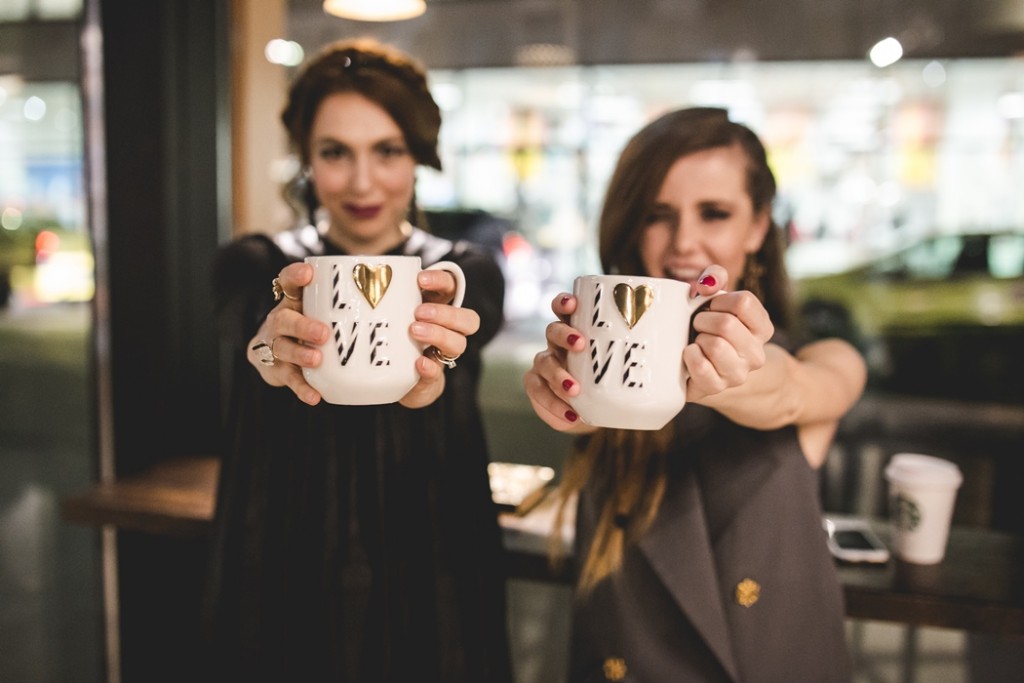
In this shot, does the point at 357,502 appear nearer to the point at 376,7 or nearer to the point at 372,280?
the point at 372,280

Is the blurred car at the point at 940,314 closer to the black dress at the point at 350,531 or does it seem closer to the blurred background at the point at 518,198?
the blurred background at the point at 518,198

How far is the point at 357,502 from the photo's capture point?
3.63 feet

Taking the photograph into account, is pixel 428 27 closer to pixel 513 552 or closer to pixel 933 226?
pixel 933 226

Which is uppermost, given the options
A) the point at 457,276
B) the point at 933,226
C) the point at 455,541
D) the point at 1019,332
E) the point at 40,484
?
the point at 933,226

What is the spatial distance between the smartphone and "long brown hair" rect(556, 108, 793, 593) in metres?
0.36

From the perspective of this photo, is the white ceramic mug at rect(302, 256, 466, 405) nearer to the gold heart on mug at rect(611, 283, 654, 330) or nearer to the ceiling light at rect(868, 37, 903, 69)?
the gold heart on mug at rect(611, 283, 654, 330)

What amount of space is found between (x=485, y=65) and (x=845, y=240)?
2.67 metres

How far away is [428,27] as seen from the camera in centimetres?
423

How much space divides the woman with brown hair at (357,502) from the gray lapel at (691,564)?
0.26m

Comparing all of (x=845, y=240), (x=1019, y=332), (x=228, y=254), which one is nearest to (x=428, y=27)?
(x=845, y=240)

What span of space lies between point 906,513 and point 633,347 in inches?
34.4

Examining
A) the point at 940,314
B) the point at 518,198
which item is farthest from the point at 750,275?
the point at 518,198

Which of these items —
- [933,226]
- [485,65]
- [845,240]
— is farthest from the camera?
[485,65]

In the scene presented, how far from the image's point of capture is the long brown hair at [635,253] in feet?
3.52
